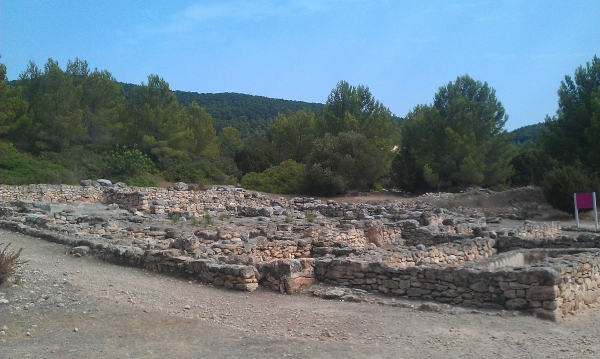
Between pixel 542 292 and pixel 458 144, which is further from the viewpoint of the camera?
pixel 458 144

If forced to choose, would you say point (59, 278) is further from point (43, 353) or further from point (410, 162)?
point (410, 162)

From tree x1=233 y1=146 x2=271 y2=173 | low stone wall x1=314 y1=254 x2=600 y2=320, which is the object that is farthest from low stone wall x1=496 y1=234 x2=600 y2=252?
tree x1=233 y1=146 x2=271 y2=173

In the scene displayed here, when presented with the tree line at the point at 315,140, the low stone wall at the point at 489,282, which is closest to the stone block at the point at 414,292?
the low stone wall at the point at 489,282

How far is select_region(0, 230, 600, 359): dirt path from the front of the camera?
4.92 m

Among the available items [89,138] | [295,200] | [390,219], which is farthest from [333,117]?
[390,219]

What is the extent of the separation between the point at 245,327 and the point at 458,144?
28.0m

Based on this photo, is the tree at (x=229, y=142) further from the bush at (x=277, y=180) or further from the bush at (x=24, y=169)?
the bush at (x=24, y=169)

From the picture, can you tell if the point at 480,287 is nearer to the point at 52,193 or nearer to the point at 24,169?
the point at 52,193

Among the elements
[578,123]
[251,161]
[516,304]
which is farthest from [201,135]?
[516,304]

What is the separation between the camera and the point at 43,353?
4762 millimetres

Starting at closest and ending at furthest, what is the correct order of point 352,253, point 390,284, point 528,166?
point 390,284, point 352,253, point 528,166

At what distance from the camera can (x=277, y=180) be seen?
109 ft

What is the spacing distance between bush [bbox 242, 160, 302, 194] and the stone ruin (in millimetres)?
12404

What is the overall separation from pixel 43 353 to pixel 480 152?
3045 centimetres
